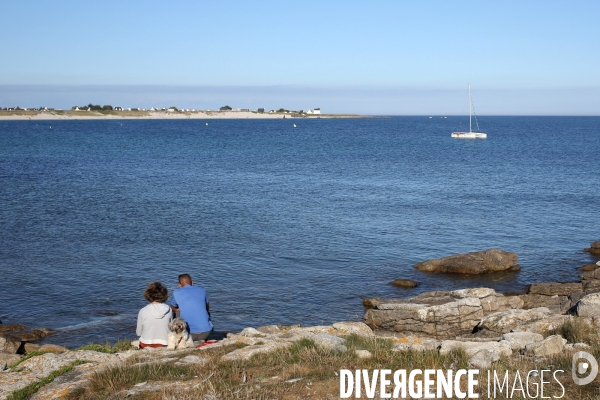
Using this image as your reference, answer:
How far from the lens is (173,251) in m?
25.2

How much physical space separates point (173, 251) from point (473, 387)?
18.7 metres

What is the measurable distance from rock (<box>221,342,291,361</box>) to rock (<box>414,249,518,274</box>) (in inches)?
547

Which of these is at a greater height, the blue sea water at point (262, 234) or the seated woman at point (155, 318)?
the seated woman at point (155, 318)

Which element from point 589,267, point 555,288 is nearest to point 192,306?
point 555,288

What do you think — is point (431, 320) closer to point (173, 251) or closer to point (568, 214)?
point (173, 251)

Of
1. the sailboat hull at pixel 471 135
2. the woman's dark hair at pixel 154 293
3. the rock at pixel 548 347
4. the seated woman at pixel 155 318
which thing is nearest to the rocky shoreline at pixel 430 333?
the rock at pixel 548 347

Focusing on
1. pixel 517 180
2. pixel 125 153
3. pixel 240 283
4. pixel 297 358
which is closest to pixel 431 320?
pixel 240 283

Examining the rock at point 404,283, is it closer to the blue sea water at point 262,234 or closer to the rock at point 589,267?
the blue sea water at point 262,234

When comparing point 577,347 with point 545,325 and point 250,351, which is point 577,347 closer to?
point 545,325

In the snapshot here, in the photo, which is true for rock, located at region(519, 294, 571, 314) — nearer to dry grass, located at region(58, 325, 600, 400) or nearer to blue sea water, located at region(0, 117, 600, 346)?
blue sea water, located at region(0, 117, 600, 346)

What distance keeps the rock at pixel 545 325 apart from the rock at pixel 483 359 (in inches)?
159

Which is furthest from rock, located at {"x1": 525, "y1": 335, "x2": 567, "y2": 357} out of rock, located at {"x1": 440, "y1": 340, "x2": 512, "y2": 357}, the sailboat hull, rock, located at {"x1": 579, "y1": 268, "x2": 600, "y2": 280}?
the sailboat hull

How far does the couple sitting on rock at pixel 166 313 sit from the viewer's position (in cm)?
1023

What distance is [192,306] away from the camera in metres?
11.0
